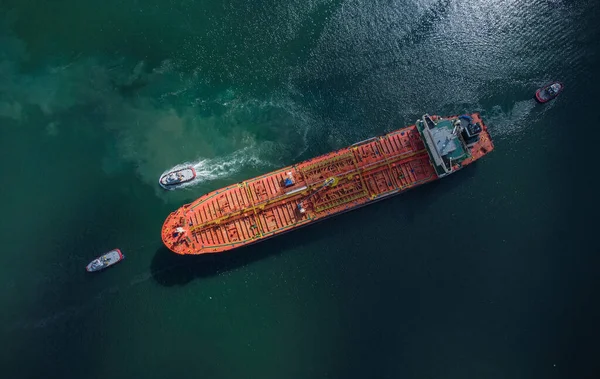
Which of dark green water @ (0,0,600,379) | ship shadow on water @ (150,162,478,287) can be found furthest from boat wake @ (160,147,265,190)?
ship shadow on water @ (150,162,478,287)

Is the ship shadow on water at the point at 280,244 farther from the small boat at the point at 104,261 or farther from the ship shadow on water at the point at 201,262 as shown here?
the small boat at the point at 104,261

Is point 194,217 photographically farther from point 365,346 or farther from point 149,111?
point 365,346

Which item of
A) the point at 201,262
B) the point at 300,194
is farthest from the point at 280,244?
the point at 201,262

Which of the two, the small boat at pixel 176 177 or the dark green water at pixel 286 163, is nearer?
the dark green water at pixel 286 163

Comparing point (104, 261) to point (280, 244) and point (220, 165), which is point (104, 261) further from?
point (280, 244)

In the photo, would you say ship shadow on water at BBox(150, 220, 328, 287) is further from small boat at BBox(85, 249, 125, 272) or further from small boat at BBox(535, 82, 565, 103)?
small boat at BBox(535, 82, 565, 103)

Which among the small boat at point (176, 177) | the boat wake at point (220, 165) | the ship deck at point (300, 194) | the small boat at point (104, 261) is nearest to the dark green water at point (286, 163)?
the boat wake at point (220, 165)

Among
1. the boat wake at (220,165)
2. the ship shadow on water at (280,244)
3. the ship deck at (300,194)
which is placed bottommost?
the ship shadow on water at (280,244)
